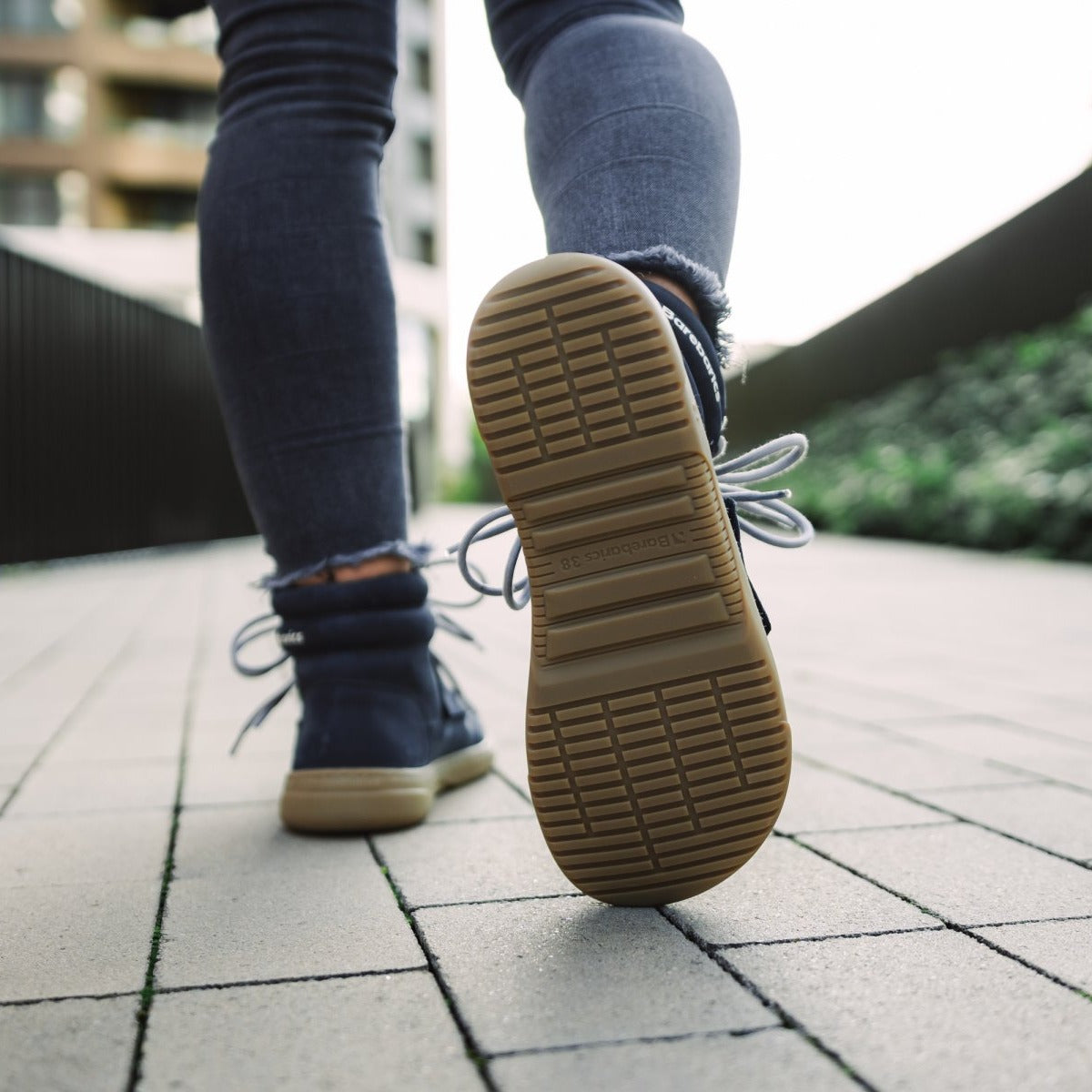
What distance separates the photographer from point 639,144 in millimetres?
1183

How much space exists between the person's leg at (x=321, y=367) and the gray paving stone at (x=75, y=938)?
25 centimetres

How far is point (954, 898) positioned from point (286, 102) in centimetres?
102

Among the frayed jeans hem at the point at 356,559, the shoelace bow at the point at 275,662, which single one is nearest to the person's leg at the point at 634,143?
the frayed jeans hem at the point at 356,559

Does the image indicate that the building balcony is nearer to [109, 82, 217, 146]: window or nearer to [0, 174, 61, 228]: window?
[109, 82, 217, 146]: window

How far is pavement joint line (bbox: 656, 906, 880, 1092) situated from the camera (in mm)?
787

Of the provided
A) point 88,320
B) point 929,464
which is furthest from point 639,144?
point 929,464

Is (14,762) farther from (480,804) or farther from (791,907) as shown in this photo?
(791,907)

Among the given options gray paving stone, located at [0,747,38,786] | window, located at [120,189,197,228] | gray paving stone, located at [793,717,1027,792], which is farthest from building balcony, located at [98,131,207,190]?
gray paving stone, located at [793,717,1027,792]

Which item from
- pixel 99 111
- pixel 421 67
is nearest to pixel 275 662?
pixel 99 111

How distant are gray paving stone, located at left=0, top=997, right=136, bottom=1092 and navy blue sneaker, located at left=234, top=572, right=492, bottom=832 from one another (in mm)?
459

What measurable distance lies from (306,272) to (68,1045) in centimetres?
81

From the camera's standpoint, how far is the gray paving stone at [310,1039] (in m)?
0.78

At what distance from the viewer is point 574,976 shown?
37.4 inches

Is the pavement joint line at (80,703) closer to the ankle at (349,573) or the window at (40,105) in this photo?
the ankle at (349,573)
